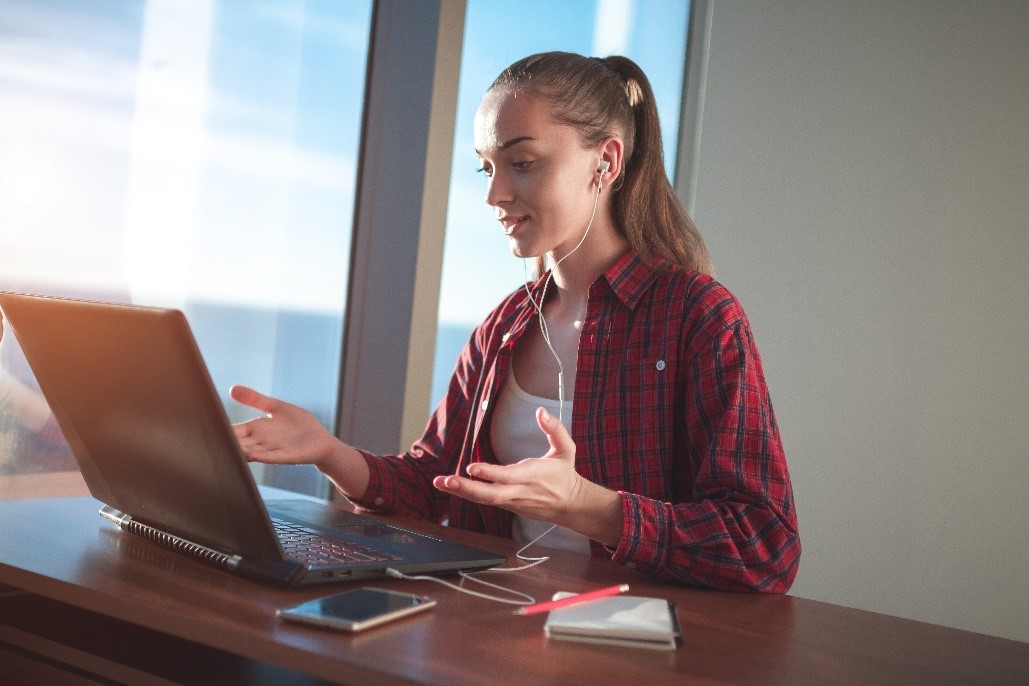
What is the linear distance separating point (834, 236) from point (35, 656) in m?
2.73

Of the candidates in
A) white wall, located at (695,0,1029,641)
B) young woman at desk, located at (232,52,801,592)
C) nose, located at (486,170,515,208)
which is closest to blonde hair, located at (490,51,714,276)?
young woman at desk, located at (232,52,801,592)

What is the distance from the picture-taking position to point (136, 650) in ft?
3.22

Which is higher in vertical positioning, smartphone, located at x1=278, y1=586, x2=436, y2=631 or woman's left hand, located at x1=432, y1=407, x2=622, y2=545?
woman's left hand, located at x1=432, y1=407, x2=622, y2=545

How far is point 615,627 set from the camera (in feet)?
2.72

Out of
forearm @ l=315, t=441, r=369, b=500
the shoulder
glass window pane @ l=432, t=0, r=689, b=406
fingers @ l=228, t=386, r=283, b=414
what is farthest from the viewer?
glass window pane @ l=432, t=0, r=689, b=406

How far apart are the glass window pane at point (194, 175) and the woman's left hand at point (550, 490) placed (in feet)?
3.08

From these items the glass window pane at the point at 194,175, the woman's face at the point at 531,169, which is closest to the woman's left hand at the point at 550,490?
the woman's face at the point at 531,169

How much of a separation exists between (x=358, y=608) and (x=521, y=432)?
747mm

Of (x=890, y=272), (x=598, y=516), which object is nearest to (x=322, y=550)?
(x=598, y=516)

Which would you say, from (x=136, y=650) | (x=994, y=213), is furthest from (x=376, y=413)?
(x=994, y=213)

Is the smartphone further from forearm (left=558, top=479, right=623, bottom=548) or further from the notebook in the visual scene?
forearm (left=558, top=479, right=623, bottom=548)

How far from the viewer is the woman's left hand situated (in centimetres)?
97

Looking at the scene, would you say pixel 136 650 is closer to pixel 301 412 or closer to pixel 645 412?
pixel 301 412

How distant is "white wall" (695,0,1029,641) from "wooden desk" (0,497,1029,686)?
6.97 feet
